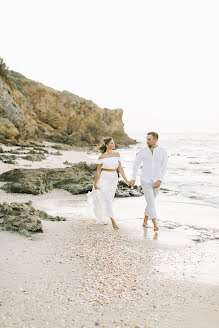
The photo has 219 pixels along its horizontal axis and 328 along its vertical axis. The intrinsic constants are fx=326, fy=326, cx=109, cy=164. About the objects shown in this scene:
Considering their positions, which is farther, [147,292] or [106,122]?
[106,122]

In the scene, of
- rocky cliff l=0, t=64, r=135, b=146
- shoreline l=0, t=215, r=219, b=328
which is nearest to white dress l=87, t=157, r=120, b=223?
shoreline l=0, t=215, r=219, b=328

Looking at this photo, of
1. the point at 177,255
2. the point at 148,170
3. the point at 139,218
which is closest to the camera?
the point at 177,255

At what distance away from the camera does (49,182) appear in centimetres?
949

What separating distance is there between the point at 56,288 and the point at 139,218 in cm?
386

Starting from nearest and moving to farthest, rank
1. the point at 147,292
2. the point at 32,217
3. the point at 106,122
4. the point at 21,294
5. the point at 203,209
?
1. the point at 21,294
2. the point at 147,292
3. the point at 32,217
4. the point at 203,209
5. the point at 106,122

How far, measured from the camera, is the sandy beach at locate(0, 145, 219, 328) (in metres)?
2.88

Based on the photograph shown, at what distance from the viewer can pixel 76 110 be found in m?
47.0

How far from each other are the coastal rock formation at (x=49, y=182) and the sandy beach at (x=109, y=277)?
2.79m

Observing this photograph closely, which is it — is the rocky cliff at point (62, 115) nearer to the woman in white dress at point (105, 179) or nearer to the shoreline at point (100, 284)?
the woman in white dress at point (105, 179)

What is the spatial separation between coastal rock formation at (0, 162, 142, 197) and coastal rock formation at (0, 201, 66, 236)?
259 cm

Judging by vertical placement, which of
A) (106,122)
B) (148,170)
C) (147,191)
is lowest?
(147,191)

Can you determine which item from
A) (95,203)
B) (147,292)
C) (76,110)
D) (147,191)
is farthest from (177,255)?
(76,110)

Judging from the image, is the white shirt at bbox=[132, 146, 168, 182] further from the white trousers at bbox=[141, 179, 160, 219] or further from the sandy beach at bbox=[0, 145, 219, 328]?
the sandy beach at bbox=[0, 145, 219, 328]

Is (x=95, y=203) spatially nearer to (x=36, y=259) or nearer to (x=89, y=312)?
(x=36, y=259)
